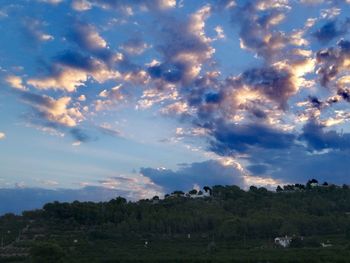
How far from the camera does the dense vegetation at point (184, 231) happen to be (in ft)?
172

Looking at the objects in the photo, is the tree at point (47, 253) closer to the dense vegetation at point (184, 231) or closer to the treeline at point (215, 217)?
the dense vegetation at point (184, 231)

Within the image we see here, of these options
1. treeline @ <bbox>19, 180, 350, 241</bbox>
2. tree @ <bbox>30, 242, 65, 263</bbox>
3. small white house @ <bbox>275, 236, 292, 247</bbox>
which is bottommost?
tree @ <bbox>30, 242, 65, 263</bbox>

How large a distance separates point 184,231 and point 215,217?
20.2 ft

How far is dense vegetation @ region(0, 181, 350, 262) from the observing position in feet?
172

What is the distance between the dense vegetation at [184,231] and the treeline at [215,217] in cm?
16

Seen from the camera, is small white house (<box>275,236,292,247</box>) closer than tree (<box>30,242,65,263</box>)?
No

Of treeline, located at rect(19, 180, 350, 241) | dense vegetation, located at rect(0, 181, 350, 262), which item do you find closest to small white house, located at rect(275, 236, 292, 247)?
dense vegetation, located at rect(0, 181, 350, 262)

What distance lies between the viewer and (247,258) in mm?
49469

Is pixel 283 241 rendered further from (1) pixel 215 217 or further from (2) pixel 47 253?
(2) pixel 47 253

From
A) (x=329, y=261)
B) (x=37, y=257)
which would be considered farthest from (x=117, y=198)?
(x=329, y=261)

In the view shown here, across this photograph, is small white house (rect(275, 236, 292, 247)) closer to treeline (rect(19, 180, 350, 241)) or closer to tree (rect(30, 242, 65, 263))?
treeline (rect(19, 180, 350, 241))

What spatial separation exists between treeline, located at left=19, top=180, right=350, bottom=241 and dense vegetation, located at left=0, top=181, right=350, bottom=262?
16 centimetres

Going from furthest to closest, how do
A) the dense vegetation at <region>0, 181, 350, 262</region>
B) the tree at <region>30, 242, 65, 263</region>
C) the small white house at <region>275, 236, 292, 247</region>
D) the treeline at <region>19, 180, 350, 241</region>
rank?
the treeline at <region>19, 180, 350, 241</region>
the small white house at <region>275, 236, 292, 247</region>
the dense vegetation at <region>0, 181, 350, 262</region>
the tree at <region>30, 242, 65, 263</region>

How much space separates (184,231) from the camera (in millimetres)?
78312
